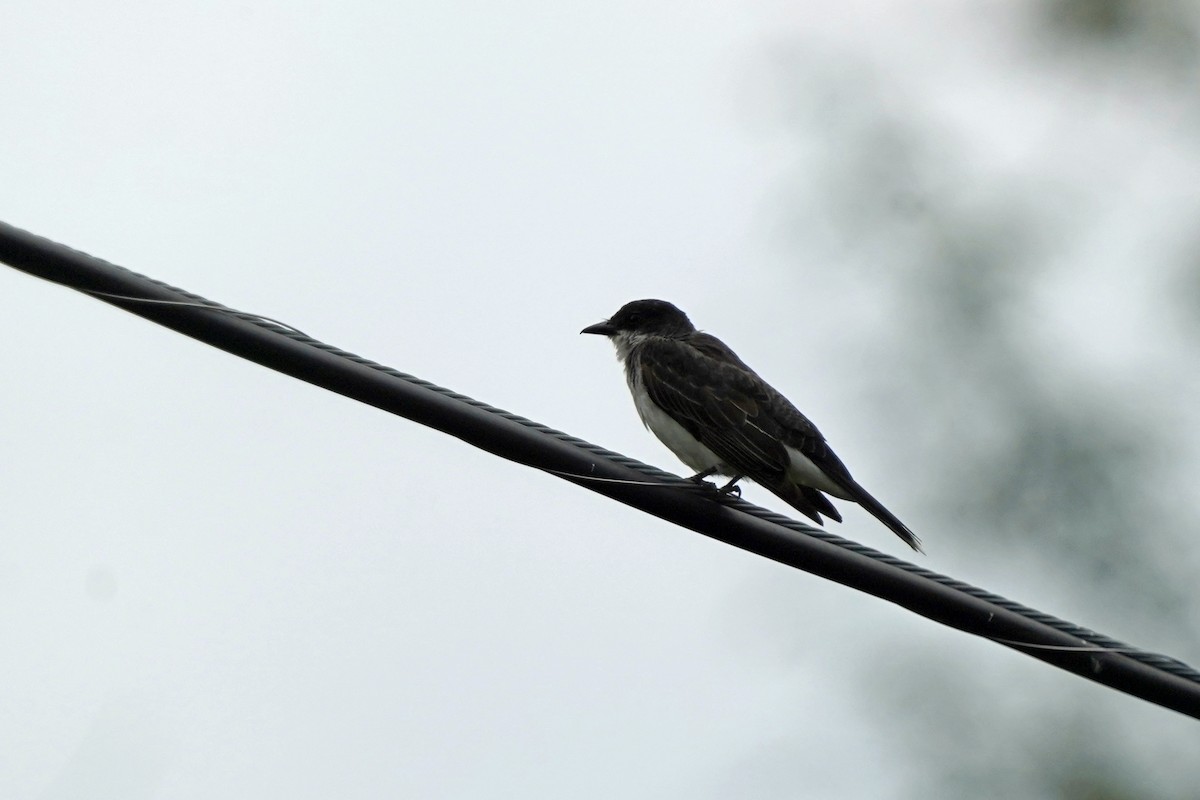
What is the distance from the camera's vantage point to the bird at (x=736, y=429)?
7.56 m

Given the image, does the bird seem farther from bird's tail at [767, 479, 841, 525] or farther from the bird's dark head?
the bird's dark head

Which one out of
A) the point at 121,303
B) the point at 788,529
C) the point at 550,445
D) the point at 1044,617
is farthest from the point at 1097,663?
the point at 121,303

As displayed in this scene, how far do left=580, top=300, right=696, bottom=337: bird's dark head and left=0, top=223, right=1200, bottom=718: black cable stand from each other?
14.5ft

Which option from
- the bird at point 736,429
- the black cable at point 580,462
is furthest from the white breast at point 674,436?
the black cable at point 580,462

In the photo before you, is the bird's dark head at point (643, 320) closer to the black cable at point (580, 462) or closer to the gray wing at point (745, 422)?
the gray wing at point (745, 422)

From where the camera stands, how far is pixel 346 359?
4.67 metres

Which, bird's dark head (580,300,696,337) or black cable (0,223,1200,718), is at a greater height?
bird's dark head (580,300,696,337)

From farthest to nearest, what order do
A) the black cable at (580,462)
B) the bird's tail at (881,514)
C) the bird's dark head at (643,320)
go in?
1. the bird's dark head at (643,320)
2. the bird's tail at (881,514)
3. the black cable at (580,462)

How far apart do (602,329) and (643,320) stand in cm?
28

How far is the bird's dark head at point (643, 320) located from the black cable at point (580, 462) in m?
4.43

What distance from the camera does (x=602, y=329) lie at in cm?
952

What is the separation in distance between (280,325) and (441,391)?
552 millimetres

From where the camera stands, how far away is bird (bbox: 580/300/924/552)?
7.56 meters

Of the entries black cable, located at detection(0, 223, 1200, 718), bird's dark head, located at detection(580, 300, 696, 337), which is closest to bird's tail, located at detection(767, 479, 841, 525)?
bird's dark head, located at detection(580, 300, 696, 337)
